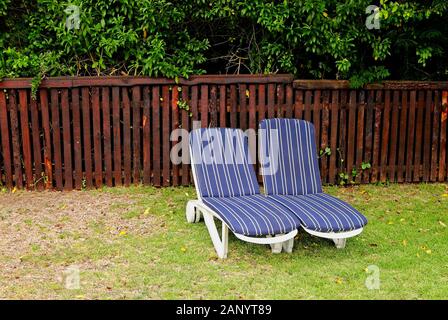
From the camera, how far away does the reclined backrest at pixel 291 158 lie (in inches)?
249

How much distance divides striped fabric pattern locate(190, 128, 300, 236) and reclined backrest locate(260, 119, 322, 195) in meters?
0.23

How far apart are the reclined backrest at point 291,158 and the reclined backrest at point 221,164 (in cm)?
20

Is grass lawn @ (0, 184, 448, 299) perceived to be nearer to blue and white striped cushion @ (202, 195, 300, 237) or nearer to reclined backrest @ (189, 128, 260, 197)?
blue and white striped cushion @ (202, 195, 300, 237)

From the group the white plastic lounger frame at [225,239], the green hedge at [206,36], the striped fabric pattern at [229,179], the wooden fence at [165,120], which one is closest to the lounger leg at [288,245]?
the white plastic lounger frame at [225,239]

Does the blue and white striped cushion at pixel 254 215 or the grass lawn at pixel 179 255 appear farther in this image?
the blue and white striped cushion at pixel 254 215

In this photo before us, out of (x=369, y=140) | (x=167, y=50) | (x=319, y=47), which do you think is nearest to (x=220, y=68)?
(x=167, y=50)

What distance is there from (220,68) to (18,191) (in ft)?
11.0

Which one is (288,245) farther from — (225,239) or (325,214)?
(225,239)

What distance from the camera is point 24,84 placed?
7.50 m

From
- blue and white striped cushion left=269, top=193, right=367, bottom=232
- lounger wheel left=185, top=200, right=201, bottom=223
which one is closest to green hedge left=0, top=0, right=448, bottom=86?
lounger wheel left=185, top=200, right=201, bottom=223

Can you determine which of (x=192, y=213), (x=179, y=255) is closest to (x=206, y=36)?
(x=192, y=213)

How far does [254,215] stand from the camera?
209 inches

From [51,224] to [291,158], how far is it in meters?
2.79

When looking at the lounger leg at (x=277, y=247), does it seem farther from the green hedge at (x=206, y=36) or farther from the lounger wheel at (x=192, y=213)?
the green hedge at (x=206, y=36)
